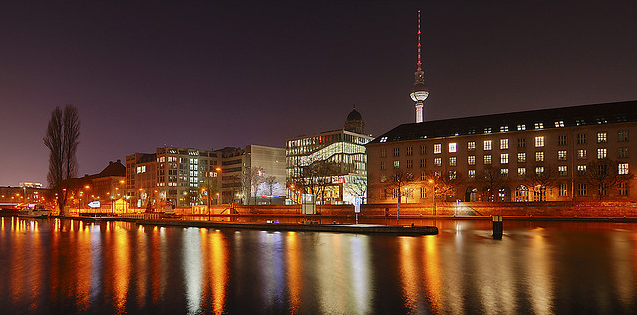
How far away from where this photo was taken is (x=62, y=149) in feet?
272

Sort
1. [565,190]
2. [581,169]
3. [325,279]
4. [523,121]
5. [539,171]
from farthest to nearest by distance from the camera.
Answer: [523,121]
[539,171]
[565,190]
[581,169]
[325,279]

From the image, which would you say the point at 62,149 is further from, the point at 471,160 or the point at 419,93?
the point at 419,93

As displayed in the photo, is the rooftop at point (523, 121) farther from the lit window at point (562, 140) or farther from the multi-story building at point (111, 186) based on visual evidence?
the multi-story building at point (111, 186)

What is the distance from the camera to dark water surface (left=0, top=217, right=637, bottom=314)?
38.9 feet

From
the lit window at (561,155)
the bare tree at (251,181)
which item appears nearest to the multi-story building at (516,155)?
the lit window at (561,155)

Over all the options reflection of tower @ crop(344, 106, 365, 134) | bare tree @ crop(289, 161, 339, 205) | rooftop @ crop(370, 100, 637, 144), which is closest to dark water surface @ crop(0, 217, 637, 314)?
rooftop @ crop(370, 100, 637, 144)

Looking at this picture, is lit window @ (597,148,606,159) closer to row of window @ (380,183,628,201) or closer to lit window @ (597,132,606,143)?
lit window @ (597,132,606,143)

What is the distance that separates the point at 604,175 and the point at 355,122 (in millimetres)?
98845

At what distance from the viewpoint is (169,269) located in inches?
716

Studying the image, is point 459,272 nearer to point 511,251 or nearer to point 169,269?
point 511,251

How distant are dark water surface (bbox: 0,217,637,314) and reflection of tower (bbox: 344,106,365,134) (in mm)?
134561

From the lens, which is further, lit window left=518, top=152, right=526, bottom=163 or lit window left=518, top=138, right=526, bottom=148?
lit window left=518, top=138, right=526, bottom=148

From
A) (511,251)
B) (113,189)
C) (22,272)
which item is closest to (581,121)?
(511,251)

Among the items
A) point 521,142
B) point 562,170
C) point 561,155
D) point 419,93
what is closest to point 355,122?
point 419,93
